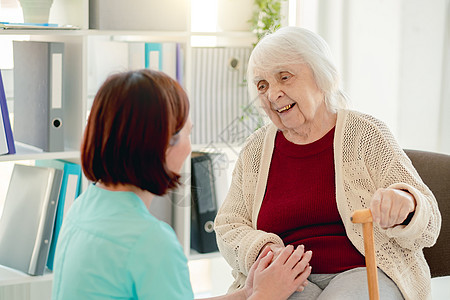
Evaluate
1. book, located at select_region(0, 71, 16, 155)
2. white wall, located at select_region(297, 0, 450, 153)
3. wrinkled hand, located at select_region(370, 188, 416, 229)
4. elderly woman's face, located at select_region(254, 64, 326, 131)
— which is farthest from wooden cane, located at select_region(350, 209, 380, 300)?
white wall, located at select_region(297, 0, 450, 153)

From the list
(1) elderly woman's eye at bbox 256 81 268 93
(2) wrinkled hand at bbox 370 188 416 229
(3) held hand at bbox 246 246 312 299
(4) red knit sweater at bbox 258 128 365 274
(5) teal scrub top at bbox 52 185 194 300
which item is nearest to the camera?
(5) teal scrub top at bbox 52 185 194 300

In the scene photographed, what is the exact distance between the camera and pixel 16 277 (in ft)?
7.80

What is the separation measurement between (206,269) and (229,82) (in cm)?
101

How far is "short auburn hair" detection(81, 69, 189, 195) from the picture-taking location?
1136 millimetres

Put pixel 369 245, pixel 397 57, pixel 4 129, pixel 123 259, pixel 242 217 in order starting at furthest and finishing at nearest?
pixel 397 57
pixel 4 129
pixel 242 217
pixel 369 245
pixel 123 259

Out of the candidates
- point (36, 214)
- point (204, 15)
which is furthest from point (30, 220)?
point (204, 15)

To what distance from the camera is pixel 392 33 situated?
2842 mm

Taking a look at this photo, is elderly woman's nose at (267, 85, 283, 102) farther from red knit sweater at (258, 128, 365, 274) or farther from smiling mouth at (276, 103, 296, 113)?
red knit sweater at (258, 128, 365, 274)

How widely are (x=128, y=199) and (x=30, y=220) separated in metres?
1.39

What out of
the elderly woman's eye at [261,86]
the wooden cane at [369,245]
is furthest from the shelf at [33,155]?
the wooden cane at [369,245]

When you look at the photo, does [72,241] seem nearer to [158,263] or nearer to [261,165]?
[158,263]

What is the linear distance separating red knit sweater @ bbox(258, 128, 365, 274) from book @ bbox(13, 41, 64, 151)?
0.92m

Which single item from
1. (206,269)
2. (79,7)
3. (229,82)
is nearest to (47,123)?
(79,7)

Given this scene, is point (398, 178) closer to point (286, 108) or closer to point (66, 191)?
point (286, 108)
